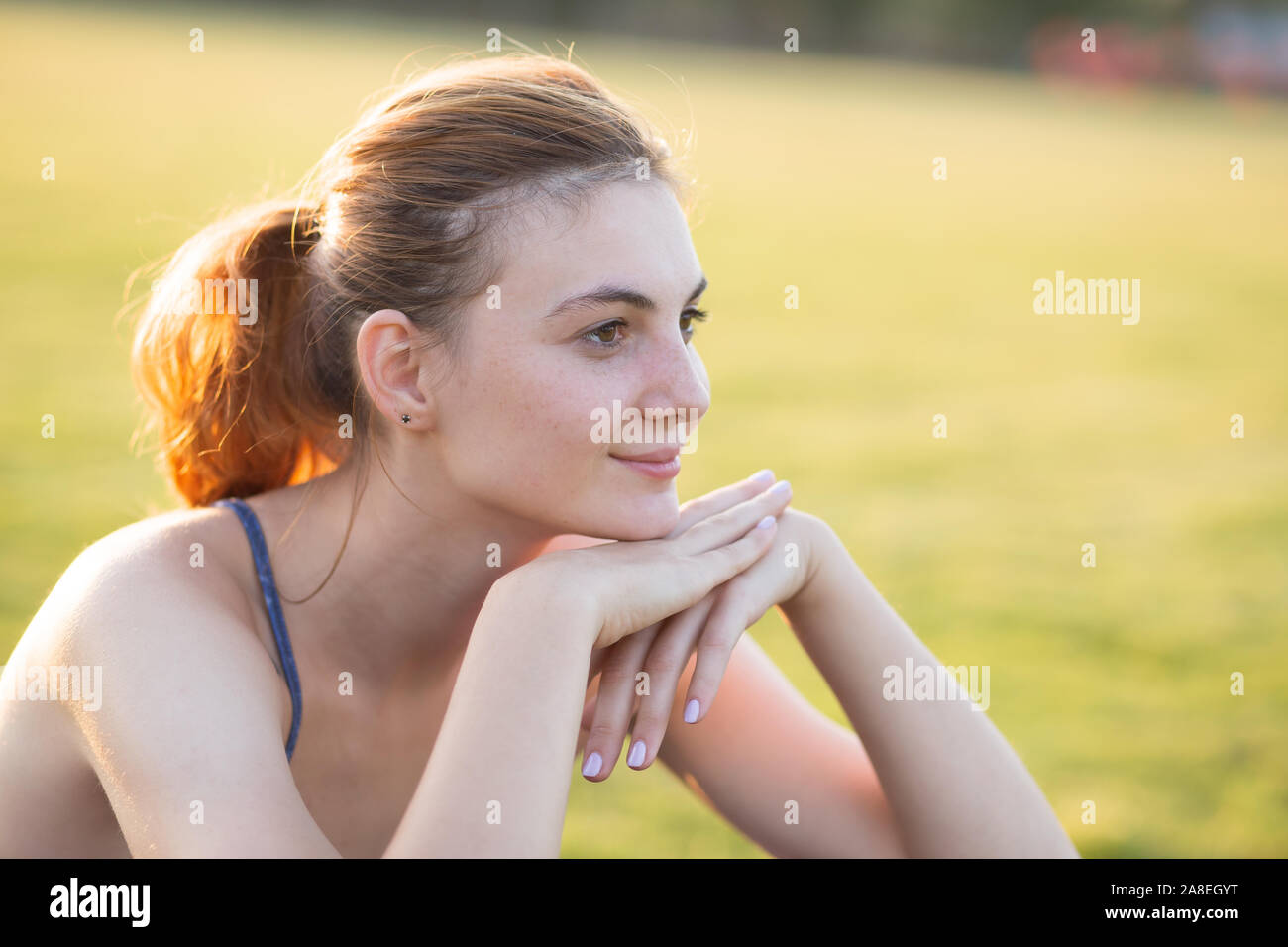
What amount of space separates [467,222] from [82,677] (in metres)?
1.25

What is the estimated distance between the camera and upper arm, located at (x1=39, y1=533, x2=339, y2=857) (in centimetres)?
232

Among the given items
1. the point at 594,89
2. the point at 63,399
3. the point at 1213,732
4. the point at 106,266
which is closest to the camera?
the point at 594,89

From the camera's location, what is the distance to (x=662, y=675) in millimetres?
2740

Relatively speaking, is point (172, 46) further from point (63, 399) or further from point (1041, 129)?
point (63, 399)

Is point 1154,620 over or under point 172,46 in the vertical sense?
under

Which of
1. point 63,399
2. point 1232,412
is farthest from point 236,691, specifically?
point 1232,412

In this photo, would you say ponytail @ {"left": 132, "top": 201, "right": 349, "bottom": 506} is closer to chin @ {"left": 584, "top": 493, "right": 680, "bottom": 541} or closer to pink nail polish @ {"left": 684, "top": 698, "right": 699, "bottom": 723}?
chin @ {"left": 584, "top": 493, "right": 680, "bottom": 541}

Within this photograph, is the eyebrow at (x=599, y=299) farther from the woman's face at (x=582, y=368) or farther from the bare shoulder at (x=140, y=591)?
the bare shoulder at (x=140, y=591)

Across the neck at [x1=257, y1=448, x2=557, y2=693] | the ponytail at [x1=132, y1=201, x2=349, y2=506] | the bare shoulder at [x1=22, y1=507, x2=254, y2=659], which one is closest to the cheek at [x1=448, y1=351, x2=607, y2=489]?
the neck at [x1=257, y1=448, x2=557, y2=693]

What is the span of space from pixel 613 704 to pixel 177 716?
2.88 ft

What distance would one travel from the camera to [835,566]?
3.10 meters

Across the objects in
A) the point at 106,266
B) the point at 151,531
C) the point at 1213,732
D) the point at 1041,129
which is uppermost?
the point at 1041,129

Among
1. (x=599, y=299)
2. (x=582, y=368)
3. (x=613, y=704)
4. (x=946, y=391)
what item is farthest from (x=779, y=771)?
(x=946, y=391)

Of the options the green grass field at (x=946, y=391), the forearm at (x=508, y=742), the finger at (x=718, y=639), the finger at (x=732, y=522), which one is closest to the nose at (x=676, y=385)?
the finger at (x=732, y=522)
